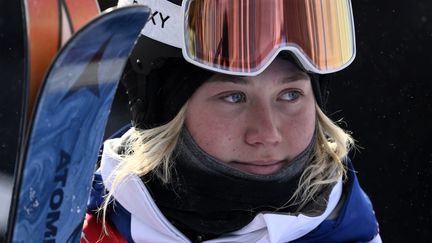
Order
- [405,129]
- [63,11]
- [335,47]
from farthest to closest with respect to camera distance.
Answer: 1. [405,129]
2. [335,47]
3. [63,11]

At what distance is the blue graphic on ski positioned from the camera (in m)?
1.75

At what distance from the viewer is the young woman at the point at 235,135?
2.57m

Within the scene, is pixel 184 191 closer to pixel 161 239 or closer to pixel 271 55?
pixel 161 239

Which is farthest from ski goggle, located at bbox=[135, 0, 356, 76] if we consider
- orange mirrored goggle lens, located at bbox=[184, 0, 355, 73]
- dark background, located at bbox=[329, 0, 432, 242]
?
dark background, located at bbox=[329, 0, 432, 242]

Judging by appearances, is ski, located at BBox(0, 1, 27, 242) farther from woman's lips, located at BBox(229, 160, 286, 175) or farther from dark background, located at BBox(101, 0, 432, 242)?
woman's lips, located at BBox(229, 160, 286, 175)

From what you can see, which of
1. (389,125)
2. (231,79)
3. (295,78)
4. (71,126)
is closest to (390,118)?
Answer: (389,125)

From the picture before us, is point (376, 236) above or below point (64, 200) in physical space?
below

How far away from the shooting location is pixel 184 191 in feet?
8.96

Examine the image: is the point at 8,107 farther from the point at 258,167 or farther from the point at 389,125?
the point at 258,167

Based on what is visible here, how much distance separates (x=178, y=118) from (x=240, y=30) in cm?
35

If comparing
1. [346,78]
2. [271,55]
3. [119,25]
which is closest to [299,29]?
[271,55]

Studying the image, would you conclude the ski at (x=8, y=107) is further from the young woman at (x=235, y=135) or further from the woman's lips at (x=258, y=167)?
the woman's lips at (x=258, y=167)

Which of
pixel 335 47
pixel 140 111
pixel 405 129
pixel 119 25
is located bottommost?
pixel 405 129

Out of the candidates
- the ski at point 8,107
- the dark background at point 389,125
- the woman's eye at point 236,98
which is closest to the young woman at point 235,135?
the woman's eye at point 236,98
